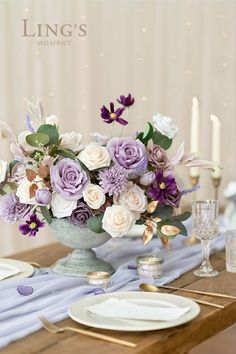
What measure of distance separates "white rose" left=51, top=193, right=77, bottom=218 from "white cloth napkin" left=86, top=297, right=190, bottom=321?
30 centimetres

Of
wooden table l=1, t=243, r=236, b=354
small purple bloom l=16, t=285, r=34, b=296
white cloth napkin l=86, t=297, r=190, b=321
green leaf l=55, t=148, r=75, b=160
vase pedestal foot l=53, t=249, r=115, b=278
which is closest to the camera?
wooden table l=1, t=243, r=236, b=354

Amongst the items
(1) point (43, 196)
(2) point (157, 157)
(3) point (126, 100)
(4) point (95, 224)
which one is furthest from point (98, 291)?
(3) point (126, 100)

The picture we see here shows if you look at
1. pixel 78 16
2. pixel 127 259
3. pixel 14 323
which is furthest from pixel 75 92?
pixel 14 323

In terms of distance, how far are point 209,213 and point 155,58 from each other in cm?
209

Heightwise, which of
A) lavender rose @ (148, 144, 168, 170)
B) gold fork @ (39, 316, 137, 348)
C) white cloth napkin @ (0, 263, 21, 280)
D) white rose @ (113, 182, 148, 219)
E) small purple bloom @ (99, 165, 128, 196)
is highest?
lavender rose @ (148, 144, 168, 170)

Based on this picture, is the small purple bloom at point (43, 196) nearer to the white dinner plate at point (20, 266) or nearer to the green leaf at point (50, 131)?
the green leaf at point (50, 131)

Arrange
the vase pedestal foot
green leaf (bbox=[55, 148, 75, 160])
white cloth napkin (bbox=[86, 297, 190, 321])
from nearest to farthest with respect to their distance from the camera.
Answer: white cloth napkin (bbox=[86, 297, 190, 321]), green leaf (bbox=[55, 148, 75, 160]), the vase pedestal foot

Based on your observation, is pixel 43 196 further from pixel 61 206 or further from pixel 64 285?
pixel 64 285

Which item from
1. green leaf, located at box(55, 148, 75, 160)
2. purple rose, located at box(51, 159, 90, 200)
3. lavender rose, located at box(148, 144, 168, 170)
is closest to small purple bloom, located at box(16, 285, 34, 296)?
purple rose, located at box(51, 159, 90, 200)

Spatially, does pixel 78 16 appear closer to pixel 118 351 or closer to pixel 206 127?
pixel 206 127

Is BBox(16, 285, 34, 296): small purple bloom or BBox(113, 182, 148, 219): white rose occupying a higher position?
BBox(113, 182, 148, 219): white rose

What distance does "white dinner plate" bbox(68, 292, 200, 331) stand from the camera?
137 centimetres

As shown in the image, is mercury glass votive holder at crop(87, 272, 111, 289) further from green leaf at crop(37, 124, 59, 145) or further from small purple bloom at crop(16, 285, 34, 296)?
green leaf at crop(37, 124, 59, 145)

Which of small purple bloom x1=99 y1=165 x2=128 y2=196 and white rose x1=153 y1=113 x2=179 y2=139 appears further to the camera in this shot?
white rose x1=153 y1=113 x2=179 y2=139
